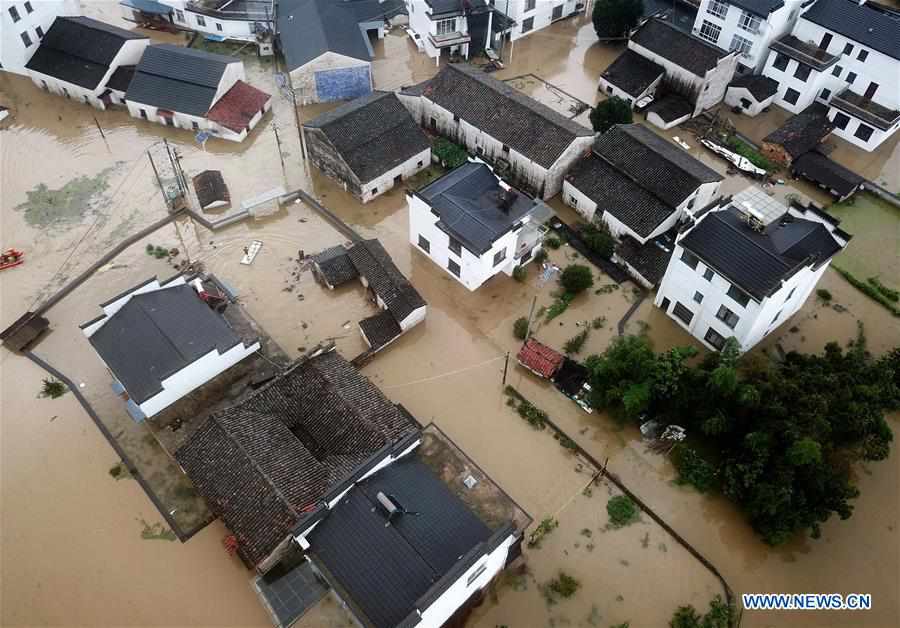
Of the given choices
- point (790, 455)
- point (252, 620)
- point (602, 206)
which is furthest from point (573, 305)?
point (252, 620)

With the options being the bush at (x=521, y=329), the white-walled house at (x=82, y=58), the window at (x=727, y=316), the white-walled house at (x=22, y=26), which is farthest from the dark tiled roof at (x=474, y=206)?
the white-walled house at (x=22, y=26)

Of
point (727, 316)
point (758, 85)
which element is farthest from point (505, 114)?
point (758, 85)

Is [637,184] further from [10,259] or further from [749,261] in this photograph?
[10,259]

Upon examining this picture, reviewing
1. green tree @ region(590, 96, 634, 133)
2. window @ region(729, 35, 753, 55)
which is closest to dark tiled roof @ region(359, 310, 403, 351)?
green tree @ region(590, 96, 634, 133)

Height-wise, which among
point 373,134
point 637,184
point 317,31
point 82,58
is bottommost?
point 637,184

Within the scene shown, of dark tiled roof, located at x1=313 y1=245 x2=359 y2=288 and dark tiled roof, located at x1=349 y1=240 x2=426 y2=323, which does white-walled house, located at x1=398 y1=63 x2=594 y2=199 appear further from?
dark tiled roof, located at x1=313 y1=245 x2=359 y2=288

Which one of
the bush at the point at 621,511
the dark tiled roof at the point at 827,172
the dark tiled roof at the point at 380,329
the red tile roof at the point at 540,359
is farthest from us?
the dark tiled roof at the point at 827,172

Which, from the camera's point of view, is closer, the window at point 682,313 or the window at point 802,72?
the window at point 682,313

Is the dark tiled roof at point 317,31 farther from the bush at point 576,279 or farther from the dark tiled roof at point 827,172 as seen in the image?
the dark tiled roof at point 827,172
